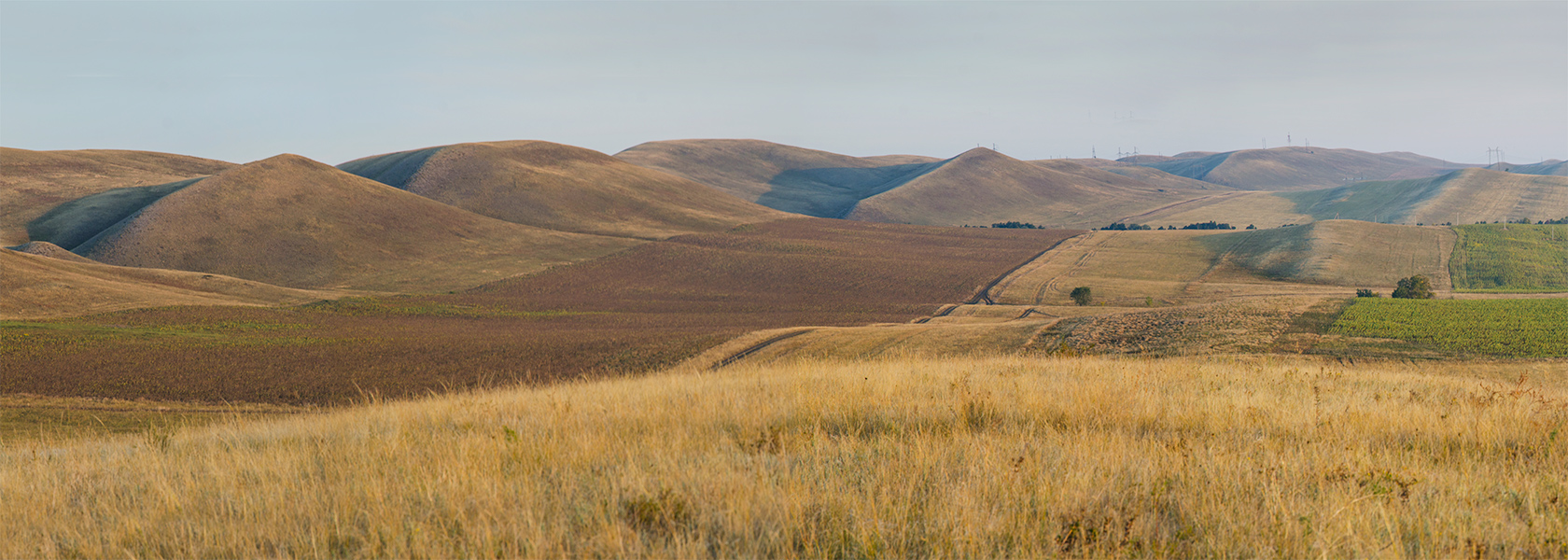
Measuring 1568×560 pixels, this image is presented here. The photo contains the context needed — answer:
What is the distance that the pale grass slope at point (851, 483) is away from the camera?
174 inches

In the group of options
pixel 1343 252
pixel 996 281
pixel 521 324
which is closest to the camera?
pixel 521 324

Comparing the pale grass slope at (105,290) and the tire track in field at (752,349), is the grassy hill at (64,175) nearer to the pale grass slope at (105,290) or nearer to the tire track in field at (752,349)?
the pale grass slope at (105,290)

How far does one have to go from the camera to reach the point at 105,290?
56125mm

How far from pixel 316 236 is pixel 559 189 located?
42.2 meters

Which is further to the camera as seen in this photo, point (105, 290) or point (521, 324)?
point (521, 324)

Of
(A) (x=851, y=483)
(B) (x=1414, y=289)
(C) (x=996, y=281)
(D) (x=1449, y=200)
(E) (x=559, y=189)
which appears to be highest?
(E) (x=559, y=189)

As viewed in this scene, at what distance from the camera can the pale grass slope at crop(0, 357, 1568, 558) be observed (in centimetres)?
441

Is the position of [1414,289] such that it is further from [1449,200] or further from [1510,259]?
[1449,200]

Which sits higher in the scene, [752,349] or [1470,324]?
[1470,324]

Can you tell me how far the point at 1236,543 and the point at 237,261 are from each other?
99470 mm

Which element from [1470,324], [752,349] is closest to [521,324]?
[752,349]

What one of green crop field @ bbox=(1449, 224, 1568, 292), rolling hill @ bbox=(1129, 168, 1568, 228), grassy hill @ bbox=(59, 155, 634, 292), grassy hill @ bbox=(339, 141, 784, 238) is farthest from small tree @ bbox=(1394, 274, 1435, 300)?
rolling hill @ bbox=(1129, 168, 1568, 228)

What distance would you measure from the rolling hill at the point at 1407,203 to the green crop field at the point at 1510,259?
56406 millimetres

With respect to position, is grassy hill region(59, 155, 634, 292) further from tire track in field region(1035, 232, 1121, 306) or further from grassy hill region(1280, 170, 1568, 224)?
grassy hill region(1280, 170, 1568, 224)
